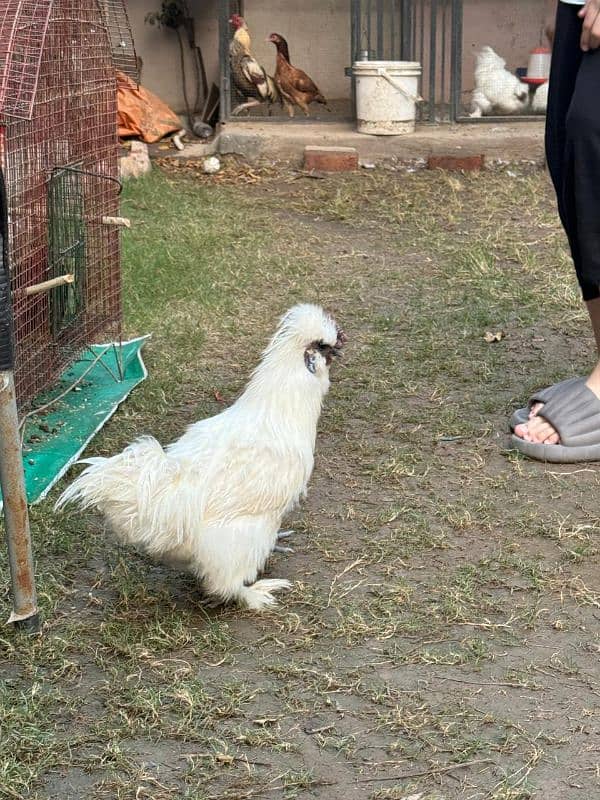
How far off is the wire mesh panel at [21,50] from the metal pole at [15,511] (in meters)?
1.38

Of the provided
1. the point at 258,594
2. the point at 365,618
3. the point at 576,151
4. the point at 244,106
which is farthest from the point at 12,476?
the point at 244,106

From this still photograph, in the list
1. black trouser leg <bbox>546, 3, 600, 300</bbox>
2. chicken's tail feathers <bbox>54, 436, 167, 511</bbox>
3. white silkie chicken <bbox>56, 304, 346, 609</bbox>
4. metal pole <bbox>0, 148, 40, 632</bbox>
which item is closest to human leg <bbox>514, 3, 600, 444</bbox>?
black trouser leg <bbox>546, 3, 600, 300</bbox>

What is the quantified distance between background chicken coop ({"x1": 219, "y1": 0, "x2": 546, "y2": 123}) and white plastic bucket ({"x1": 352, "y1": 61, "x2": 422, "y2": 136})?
1.25 ft

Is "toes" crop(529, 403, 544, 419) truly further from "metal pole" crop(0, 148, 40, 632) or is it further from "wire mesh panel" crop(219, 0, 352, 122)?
"wire mesh panel" crop(219, 0, 352, 122)

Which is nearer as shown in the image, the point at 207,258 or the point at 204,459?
the point at 204,459

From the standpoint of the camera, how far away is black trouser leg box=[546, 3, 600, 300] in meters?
3.70

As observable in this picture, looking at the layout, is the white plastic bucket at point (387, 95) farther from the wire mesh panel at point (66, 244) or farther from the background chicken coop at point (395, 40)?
the wire mesh panel at point (66, 244)

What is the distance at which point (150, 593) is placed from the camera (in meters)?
3.21

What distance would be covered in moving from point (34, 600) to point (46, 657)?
16cm

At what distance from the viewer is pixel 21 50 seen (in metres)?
3.87

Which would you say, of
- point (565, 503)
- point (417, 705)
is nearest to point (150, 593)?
point (417, 705)

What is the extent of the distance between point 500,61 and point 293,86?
191 cm

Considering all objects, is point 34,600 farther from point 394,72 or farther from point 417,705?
point 394,72

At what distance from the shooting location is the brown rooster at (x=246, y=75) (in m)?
9.68
